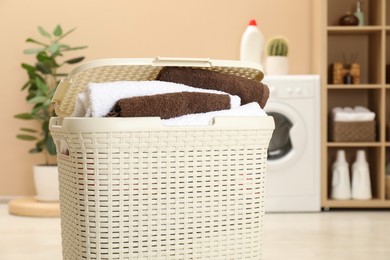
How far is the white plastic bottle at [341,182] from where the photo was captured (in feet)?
12.2

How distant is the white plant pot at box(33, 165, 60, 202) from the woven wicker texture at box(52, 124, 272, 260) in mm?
2031

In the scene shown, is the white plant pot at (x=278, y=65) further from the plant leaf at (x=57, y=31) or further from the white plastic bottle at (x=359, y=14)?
the plant leaf at (x=57, y=31)

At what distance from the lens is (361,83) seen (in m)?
4.04

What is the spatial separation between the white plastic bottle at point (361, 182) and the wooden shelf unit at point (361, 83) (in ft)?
0.11

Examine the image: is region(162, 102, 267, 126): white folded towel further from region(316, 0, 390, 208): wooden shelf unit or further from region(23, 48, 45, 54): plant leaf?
region(23, 48, 45, 54): plant leaf

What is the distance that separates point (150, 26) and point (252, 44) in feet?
2.15

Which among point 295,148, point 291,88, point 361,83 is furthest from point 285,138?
point 361,83

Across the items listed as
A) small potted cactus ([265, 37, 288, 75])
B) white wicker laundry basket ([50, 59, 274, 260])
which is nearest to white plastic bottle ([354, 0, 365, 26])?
small potted cactus ([265, 37, 288, 75])

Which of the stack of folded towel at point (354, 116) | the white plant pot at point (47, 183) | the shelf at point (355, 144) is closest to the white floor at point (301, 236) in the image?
the white plant pot at point (47, 183)

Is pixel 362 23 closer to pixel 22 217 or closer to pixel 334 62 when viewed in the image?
pixel 334 62

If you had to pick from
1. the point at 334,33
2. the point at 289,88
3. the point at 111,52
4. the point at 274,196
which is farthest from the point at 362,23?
the point at 111,52

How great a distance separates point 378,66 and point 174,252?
253cm

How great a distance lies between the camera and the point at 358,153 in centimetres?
376

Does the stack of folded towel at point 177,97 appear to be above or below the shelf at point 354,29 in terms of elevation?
below
